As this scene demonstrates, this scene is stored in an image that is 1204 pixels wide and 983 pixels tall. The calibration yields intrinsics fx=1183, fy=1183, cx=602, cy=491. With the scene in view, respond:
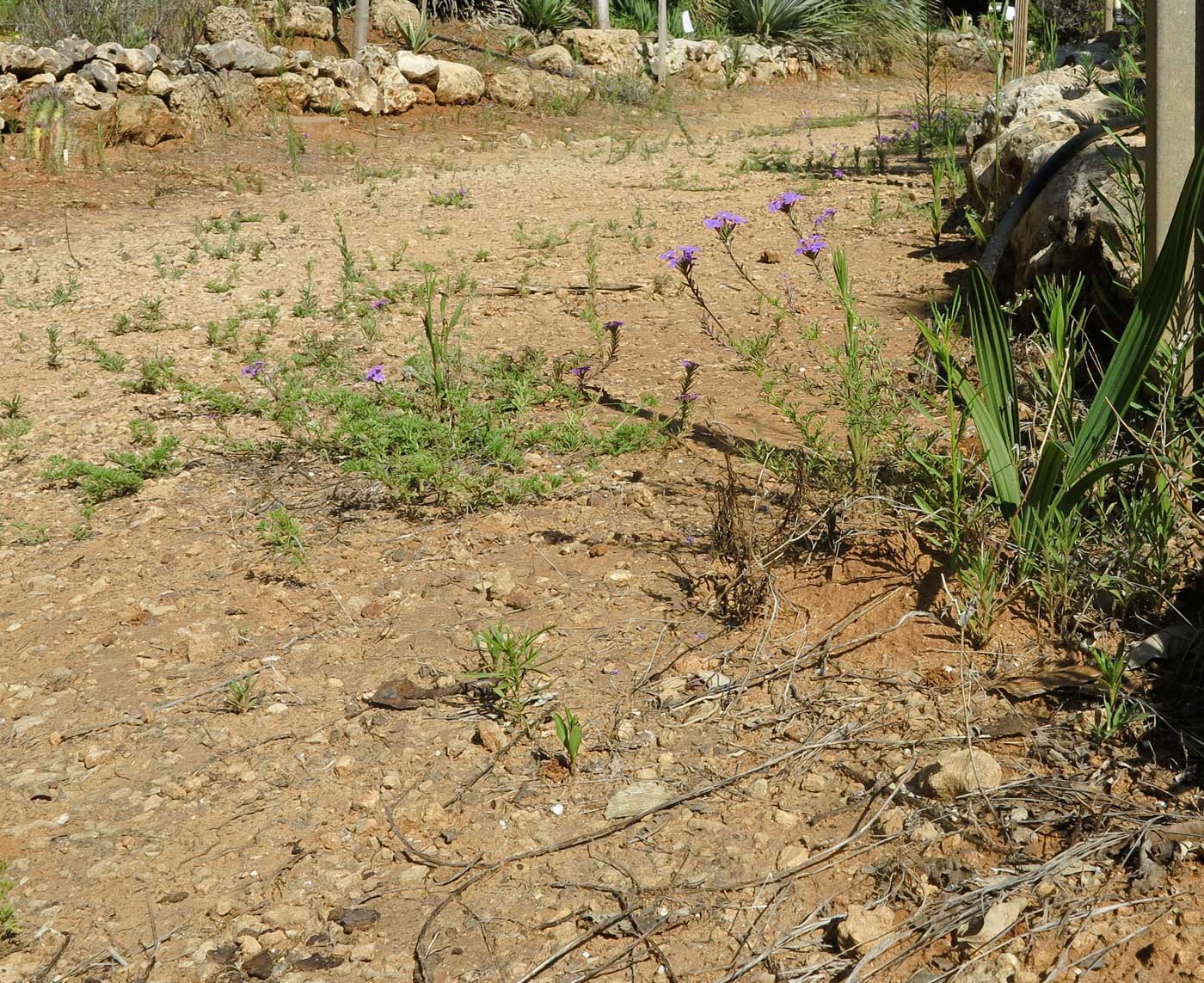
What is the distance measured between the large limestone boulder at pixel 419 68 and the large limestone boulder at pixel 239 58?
114cm

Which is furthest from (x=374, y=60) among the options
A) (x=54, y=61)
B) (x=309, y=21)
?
(x=54, y=61)

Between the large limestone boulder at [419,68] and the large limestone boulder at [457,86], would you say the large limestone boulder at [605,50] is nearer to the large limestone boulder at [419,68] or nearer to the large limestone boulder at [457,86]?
the large limestone boulder at [457,86]

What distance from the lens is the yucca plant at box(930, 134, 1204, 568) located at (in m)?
2.28

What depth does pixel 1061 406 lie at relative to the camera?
8.14 ft

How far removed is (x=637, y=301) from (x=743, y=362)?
98 centimetres

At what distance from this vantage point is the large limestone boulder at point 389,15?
12.2 metres

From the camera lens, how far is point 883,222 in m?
6.03

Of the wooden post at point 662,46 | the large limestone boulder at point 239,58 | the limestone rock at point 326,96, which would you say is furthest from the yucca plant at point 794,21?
the large limestone boulder at point 239,58

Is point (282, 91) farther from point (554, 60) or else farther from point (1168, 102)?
point (1168, 102)

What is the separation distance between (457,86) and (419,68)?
387 mm

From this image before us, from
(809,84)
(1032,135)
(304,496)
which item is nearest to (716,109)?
(809,84)

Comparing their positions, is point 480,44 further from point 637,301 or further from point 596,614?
point 596,614

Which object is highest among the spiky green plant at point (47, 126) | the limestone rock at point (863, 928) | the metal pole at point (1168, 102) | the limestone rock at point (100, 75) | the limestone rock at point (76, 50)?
the limestone rock at point (76, 50)

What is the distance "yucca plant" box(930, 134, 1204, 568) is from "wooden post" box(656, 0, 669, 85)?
9889mm
